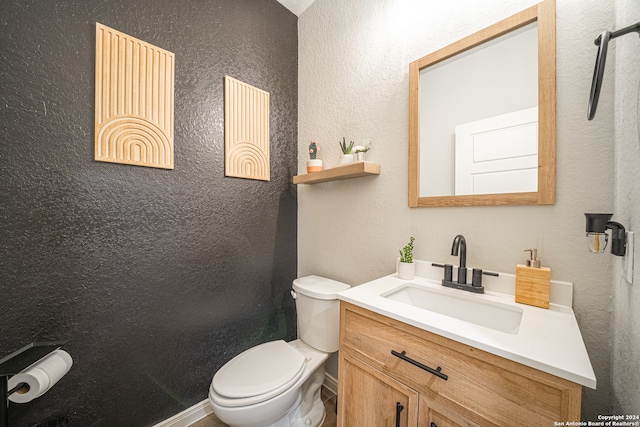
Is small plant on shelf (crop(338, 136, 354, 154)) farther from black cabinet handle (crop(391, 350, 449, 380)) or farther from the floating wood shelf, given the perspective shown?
black cabinet handle (crop(391, 350, 449, 380))

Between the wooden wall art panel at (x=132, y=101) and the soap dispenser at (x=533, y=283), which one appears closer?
the soap dispenser at (x=533, y=283)

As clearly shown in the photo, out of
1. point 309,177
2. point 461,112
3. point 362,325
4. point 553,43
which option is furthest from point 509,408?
point 309,177

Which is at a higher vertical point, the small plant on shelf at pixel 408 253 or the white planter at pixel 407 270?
the small plant on shelf at pixel 408 253

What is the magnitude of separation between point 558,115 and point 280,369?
1671 millimetres

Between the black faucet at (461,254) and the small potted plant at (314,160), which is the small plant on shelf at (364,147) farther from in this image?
the black faucet at (461,254)

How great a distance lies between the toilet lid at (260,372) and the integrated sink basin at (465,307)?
650 mm

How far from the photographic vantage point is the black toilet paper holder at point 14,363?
754 millimetres

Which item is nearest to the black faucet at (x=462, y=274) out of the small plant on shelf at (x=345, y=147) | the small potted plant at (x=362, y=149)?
the small potted plant at (x=362, y=149)

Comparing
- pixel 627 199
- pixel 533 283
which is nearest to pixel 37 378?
pixel 533 283

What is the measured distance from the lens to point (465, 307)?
40.4 inches

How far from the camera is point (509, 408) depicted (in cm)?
63

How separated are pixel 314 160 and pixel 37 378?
1605 millimetres

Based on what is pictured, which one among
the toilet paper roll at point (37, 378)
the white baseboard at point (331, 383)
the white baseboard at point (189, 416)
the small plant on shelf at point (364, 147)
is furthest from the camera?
the white baseboard at point (331, 383)

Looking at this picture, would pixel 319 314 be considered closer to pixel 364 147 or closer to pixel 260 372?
pixel 260 372
